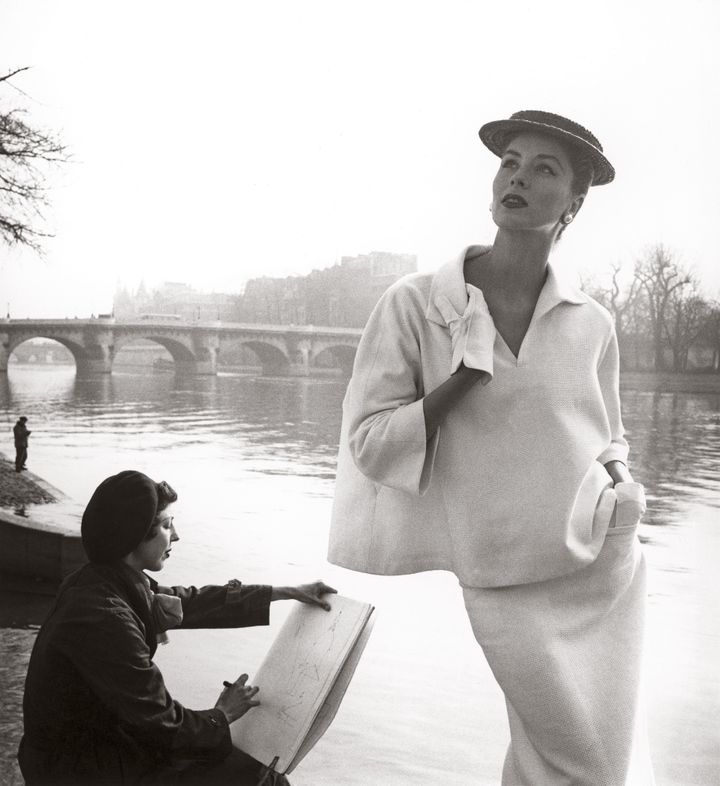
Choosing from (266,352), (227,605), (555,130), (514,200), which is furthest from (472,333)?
(266,352)

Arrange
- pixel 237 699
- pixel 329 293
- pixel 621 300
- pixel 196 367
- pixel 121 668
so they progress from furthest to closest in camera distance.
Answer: pixel 196 367, pixel 329 293, pixel 621 300, pixel 237 699, pixel 121 668

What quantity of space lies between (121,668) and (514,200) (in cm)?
85

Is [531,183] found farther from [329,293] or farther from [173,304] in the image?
[173,304]

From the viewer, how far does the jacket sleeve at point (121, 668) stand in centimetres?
129

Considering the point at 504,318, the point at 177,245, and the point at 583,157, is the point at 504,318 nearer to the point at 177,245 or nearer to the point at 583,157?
the point at 583,157

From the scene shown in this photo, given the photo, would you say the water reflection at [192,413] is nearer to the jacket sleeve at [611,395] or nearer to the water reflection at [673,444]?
the water reflection at [673,444]

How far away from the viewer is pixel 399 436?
132cm

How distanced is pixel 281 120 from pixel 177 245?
0.51 metres

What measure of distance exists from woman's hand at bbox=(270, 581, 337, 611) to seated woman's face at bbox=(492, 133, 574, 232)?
656 millimetres

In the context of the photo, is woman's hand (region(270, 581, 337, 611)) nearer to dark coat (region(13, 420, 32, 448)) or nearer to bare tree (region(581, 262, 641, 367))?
bare tree (region(581, 262, 641, 367))

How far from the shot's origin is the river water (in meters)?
2.19

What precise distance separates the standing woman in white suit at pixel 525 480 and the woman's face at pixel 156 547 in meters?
0.26

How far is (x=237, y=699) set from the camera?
4.93ft

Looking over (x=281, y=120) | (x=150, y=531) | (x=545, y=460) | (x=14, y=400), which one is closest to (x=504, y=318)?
(x=545, y=460)
